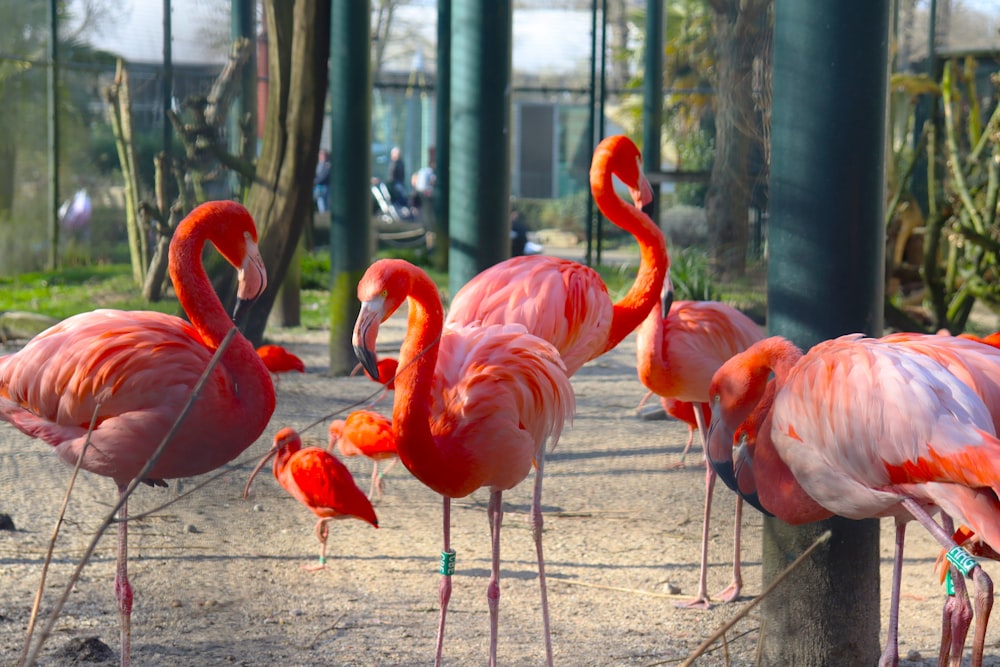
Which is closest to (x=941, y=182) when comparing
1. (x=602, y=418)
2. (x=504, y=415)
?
(x=602, y=418)

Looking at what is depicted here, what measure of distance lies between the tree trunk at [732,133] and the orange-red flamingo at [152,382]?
3.57 metres

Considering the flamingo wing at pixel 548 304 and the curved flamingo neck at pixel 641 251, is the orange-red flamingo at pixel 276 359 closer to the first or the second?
the flamingo wing at pixel 548 304

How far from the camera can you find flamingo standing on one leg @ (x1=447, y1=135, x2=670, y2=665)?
11.8 ft

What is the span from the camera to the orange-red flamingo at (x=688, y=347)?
4156mm

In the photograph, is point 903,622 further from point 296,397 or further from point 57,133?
point 57,133

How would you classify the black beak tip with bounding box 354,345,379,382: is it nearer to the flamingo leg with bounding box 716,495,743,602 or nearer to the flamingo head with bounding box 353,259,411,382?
the flamingo head with bounding box 353,259,411,382

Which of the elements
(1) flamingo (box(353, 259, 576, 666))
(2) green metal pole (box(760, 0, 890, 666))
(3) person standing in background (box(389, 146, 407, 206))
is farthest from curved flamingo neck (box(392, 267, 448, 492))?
(3) person standing in background (box(389, 146, 407, 206))

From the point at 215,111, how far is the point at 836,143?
3652 mm

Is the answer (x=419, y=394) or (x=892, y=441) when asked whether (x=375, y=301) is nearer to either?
(x=419, y=394)

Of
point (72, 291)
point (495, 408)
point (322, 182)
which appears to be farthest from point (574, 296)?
point (322, 182)

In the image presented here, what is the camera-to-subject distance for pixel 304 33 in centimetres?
485

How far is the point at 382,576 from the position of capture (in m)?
3.82

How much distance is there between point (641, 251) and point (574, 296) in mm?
453

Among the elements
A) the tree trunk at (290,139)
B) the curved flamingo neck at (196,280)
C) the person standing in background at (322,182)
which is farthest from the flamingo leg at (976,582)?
the person standing in background at (322,182)
